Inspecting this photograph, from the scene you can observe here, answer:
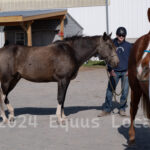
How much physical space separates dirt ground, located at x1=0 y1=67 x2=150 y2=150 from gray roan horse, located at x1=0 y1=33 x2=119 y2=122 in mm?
455

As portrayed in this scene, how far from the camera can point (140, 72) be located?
12.6ft

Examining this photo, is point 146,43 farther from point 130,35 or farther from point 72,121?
point 130,35

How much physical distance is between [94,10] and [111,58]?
18535 mm

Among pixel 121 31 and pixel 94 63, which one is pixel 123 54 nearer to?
pixel 121 31

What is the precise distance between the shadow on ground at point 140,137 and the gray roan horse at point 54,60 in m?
1.51

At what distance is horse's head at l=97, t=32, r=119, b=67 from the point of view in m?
6.99

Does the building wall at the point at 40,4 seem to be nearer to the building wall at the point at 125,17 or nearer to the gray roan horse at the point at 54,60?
the building wall at the point at 125,17

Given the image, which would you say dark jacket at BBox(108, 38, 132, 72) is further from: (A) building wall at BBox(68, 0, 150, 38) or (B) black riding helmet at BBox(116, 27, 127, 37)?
(A) building wall at BBox(68, 0, 150, 38)

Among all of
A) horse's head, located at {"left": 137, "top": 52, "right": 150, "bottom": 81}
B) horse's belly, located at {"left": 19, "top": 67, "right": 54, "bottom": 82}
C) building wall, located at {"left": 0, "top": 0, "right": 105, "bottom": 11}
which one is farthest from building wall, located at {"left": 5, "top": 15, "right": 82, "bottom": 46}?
horse's head, located at {"left": 137, "top": 52, "right": 150, "bottom": 81}

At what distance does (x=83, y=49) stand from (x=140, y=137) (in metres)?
2.47

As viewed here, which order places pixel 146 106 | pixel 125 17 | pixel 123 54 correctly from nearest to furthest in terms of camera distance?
1. pixel 146 106
2. pixel 123 54
3. pixel 125 17

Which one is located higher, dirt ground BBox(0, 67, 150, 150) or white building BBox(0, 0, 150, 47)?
white building BBox(0, 0, 150, 47)

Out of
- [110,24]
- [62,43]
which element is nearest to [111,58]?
[62,43]

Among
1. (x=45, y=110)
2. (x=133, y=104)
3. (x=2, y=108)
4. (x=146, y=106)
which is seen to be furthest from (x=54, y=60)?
(x=146, y=106)
